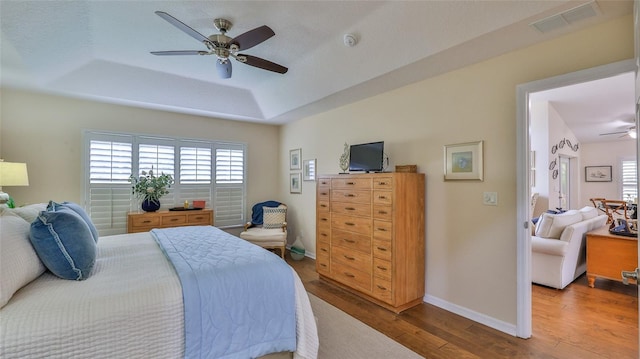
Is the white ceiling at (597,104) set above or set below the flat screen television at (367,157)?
above

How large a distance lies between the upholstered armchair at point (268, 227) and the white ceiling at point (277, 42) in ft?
6.57

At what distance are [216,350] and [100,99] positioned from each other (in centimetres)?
403

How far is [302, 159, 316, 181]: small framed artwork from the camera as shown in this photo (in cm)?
488

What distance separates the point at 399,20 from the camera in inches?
96.4

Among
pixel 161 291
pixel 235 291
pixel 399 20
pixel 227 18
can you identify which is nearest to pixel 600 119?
pixel 399 20

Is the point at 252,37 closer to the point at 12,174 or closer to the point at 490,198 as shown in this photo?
the point at 490,198

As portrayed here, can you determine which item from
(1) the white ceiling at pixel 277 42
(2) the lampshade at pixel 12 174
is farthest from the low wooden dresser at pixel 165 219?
(1) the white ceiling at pixel 277 42

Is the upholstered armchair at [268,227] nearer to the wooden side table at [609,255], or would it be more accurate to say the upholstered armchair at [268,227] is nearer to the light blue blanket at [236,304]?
the light blue blanket at [236,304]

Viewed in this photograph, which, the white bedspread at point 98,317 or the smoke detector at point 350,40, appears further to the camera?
the smoke detector at point 350,40

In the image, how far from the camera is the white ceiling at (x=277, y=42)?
2216 millimetres

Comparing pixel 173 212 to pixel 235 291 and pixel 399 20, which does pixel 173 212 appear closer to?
pixel 235 291

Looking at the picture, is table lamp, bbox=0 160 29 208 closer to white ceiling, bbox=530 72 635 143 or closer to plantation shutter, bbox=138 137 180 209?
plantation shutter, bbox=138 137 180 209

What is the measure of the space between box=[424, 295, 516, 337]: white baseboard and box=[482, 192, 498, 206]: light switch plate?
1.06 m

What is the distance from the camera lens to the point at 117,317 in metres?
1.37
